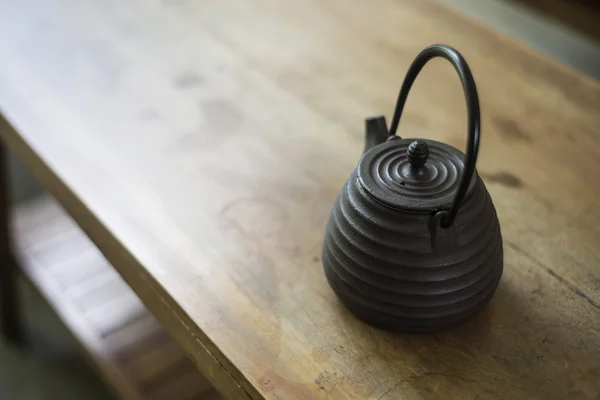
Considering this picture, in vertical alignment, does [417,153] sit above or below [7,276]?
above

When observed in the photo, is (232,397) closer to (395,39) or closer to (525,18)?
(395,39)

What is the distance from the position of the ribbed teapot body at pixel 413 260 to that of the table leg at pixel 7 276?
0.82 meters

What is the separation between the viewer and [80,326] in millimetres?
1199

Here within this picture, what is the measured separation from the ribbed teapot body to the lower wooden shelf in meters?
0.59

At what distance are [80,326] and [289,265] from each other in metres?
0.62

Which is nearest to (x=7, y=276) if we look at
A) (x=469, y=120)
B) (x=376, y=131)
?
(x=376, y=131)

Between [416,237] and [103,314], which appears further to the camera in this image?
[103,314]

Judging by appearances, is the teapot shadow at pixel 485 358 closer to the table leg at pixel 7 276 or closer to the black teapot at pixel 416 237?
the black teapot at pixel 416 237

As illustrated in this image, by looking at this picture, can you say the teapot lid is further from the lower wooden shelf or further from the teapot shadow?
the lower wooden shelf

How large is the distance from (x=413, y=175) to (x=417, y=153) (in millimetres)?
21

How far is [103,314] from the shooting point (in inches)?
48.8

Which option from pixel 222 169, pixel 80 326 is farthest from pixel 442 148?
pixel 80 326

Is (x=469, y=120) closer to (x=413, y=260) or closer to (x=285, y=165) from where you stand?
(x=413, y=260)

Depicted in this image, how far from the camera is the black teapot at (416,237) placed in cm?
56
